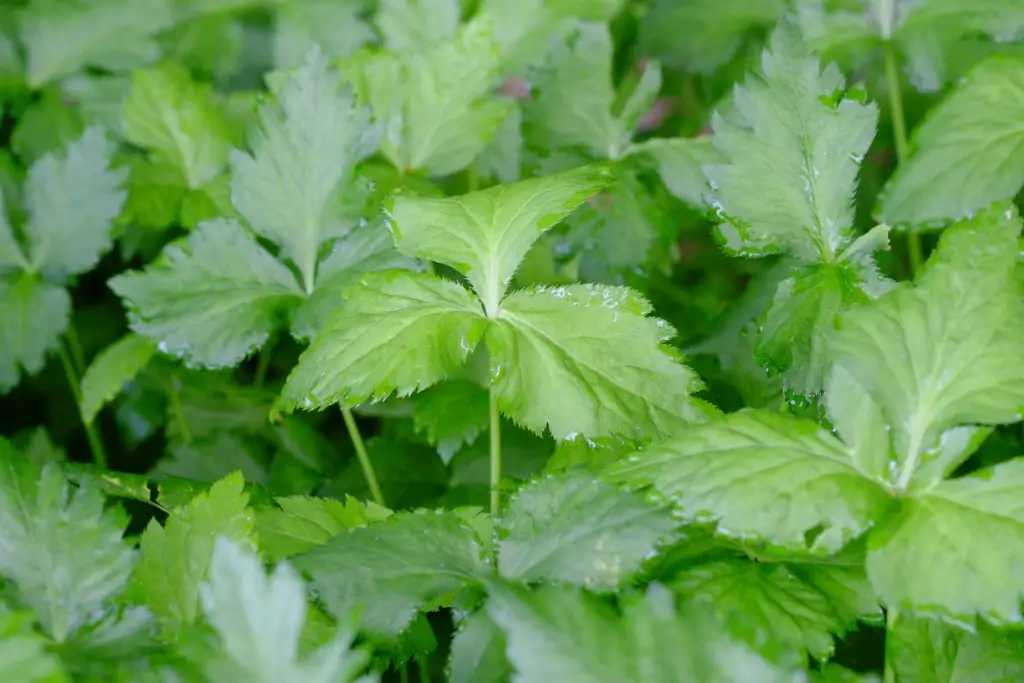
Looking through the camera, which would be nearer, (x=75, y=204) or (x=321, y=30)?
(x=75, y=204)

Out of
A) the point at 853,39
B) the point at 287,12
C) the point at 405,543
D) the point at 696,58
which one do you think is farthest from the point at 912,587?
the point at 287,12

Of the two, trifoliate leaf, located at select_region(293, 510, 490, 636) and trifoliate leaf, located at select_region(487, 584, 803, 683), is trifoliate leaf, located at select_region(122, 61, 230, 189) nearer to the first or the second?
trifoliate leaf, located at select_region(293, 510, 490, 636)

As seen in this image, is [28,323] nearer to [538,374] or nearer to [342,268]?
[342,268]

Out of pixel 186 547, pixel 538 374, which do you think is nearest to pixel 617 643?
pixel 538 374

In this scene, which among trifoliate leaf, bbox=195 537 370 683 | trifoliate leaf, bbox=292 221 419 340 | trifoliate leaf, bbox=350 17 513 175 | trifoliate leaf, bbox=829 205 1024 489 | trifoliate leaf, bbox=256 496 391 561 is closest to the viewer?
trifoliate leaf, bbox=195 537 370 683

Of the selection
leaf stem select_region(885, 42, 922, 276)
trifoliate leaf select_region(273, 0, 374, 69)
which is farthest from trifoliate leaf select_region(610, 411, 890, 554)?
trifoliate leaf select_region(273, 0, 374, 69)

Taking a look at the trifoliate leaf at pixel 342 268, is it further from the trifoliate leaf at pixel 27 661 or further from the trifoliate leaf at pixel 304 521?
the trifoliate leaf at pixel 27 661

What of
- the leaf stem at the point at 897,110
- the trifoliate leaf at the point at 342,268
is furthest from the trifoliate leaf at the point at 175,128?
the leaf stem at the point at 897,110
